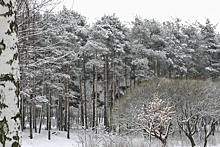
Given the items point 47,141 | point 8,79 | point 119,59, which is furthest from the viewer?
point 119,59

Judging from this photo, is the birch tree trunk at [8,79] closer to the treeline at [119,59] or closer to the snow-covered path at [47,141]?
the snow-covered path at [47,141]

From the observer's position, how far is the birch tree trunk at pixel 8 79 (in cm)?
146

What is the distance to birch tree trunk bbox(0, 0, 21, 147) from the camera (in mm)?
1462

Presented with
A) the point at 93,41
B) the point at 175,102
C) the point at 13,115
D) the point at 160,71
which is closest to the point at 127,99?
the point at 175,102

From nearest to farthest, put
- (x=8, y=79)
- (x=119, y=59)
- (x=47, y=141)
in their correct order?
(x=8, y=79), (x=47, y=141), (x=119, y=59)

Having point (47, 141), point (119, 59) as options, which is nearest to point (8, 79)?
point (47, 141)

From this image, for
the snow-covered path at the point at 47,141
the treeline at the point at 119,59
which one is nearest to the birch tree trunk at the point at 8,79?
the snow-covered path at the point at 47,141

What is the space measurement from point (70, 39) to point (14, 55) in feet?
64.1

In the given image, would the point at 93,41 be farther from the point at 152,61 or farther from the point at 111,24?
the point at 152,61

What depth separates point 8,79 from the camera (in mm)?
1482

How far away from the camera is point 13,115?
4.91 feet

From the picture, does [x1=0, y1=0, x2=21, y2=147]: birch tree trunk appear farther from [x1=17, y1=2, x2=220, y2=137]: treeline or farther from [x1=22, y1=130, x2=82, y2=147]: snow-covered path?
[x1=17, y1=2, x2=220, y2=137]: treeline

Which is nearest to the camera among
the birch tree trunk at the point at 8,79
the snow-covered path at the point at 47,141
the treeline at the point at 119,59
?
the birch tree trunk at the point at 8,79

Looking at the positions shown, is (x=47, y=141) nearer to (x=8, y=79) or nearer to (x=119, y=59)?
(x=119, y=59)
